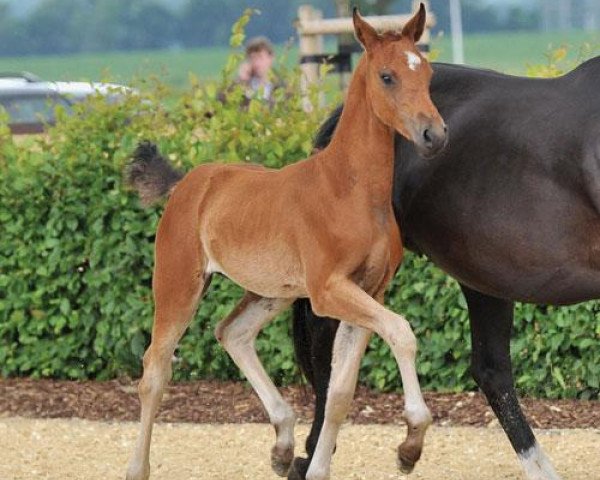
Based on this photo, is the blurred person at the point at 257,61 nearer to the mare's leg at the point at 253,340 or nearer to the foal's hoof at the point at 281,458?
the mare's leg at the point at 253,340

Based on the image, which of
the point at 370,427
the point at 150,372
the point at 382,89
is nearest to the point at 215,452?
the point at 370,427

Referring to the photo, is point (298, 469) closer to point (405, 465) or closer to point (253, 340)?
point (253, 340)

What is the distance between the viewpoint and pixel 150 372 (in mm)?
5152

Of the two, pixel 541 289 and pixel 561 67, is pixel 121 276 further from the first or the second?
pixel 541 289

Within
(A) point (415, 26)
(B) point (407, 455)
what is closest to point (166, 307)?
(B) point (407, 455)

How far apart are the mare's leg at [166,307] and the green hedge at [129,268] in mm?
2078

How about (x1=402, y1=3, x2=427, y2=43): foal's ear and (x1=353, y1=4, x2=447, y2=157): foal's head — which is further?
(x1=402, y1=3, x2=427, y2=43): foal's ear

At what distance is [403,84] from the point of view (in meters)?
4.32

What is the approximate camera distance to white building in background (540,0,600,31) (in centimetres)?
5331

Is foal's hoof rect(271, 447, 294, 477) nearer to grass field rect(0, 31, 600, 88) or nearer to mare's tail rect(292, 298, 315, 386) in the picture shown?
mare's tail rect(292, 298, 315, 386)

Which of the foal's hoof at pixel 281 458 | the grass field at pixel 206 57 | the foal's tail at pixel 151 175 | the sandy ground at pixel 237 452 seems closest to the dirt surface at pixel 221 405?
the sandy ground at pixel 237 452

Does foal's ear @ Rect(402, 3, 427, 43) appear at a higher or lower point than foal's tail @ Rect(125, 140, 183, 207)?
higher

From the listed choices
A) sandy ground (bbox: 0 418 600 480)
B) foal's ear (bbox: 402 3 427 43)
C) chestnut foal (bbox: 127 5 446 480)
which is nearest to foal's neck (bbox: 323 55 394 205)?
chestnut foal (bbox: 127 5 446 480)

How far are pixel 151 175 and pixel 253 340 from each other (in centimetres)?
78
